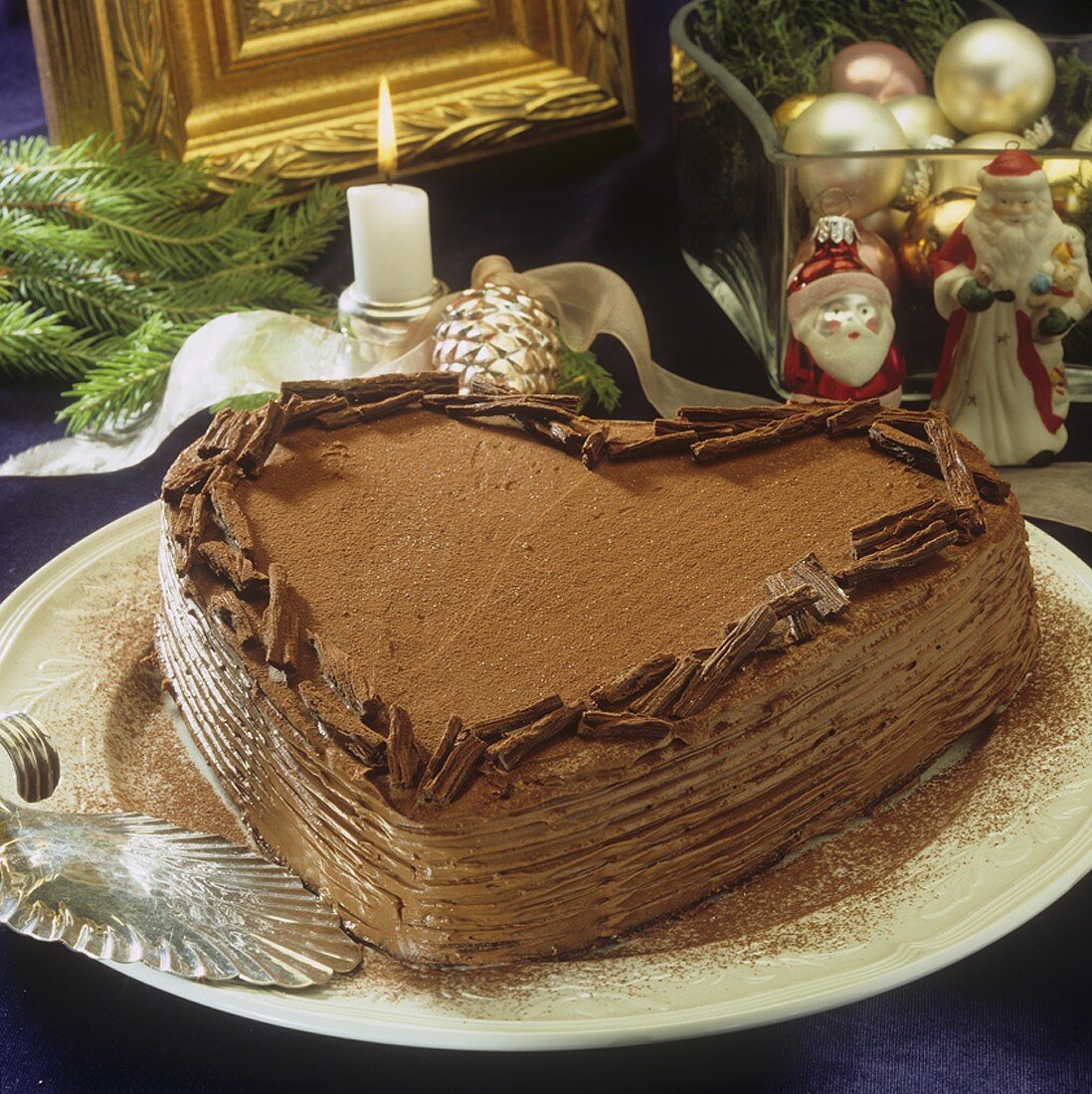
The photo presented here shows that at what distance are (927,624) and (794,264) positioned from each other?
2.63ft

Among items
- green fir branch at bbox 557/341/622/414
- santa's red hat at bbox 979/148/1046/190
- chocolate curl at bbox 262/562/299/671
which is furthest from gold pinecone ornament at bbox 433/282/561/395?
chocolate curl at bbox 262/562/299/671

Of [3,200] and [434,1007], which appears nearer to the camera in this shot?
[434,1007]

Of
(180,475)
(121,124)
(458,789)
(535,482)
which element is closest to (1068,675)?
(535,482)

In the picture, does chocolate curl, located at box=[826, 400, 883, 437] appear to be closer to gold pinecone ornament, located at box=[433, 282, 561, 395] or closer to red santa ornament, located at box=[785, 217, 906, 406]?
red santa ornament, located at box=[785, 217, 906, 406]

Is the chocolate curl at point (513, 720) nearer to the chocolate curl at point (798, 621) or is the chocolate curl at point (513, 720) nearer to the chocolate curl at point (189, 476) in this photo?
the chocolate curl at point (798, 621)

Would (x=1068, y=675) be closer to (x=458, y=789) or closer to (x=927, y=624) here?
(x=927, y=624)

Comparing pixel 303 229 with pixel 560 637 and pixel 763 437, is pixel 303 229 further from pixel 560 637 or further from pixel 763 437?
pixel 560 637

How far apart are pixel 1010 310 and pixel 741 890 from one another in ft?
2.93

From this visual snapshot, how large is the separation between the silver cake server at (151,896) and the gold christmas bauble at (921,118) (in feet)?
4.67

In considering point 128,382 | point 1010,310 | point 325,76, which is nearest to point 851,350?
point 1010,310

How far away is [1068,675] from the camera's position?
141 cm

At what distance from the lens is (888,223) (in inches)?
79.7

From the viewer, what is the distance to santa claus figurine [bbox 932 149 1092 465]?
1726 millimetres

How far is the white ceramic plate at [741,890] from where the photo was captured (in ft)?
3.37
